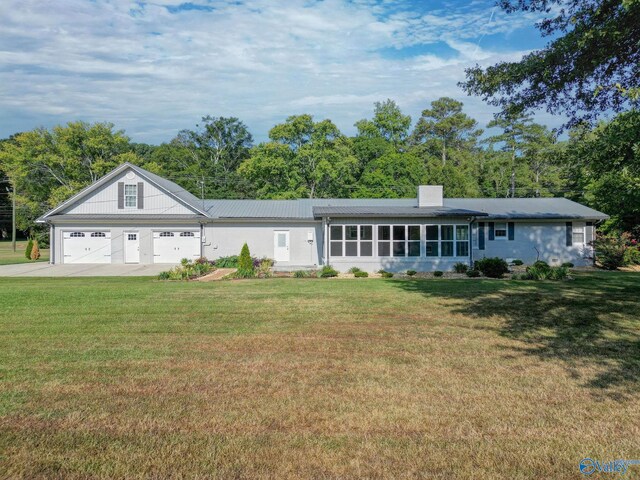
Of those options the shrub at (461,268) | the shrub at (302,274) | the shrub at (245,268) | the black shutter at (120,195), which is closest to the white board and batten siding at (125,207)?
the black shutter at (120,195)

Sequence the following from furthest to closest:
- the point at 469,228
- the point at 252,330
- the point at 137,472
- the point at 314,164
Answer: the point at 314,164 → the point at 469,228 → the point at 252,330 → the point at 137,472

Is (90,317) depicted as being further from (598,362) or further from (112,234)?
(112,234)

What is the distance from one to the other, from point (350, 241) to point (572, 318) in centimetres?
1379

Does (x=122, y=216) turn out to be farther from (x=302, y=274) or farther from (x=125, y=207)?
(x=302, y=274)

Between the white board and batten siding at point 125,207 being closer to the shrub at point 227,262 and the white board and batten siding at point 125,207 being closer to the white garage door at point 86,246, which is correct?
the white garage door at point 86,246

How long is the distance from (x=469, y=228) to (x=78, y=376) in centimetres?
1929

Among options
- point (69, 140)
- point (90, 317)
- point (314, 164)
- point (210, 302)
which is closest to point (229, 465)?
point (90, 317)

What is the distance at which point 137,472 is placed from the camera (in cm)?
336

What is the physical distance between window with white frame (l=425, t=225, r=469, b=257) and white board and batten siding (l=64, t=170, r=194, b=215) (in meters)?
13.6

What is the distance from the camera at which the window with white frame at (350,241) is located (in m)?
22.4

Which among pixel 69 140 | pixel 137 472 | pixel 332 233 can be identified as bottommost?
pixel 137 472

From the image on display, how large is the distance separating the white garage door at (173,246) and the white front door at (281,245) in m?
4.51

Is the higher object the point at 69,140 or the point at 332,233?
the point at 69,140
